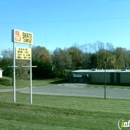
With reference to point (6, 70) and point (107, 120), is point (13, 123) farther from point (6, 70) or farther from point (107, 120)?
point (6, 70)

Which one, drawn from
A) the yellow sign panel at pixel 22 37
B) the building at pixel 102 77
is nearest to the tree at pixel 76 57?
the building at pixel 102 77

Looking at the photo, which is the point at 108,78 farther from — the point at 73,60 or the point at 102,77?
the point at 73,60

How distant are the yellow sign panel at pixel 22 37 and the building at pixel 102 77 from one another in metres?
37.4

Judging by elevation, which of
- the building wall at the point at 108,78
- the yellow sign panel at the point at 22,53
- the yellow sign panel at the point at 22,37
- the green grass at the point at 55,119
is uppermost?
the yellow sign panel at the point at 22,37

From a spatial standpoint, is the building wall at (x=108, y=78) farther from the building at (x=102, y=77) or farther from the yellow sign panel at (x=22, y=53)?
the yellow sign panel at (x=22, y=53)

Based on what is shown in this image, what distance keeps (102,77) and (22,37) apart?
132ft

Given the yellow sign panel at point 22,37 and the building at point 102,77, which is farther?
the building at point 102,77

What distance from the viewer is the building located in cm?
4866

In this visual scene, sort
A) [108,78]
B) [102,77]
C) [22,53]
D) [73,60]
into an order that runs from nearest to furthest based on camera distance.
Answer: [22,53], [108,78], [102,77], [73,60]

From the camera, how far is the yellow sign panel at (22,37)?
37.3 ft

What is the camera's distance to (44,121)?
6008mm

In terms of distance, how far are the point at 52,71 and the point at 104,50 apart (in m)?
20.1

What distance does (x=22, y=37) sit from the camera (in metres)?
11.9

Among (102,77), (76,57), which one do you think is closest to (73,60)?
(76,57)
